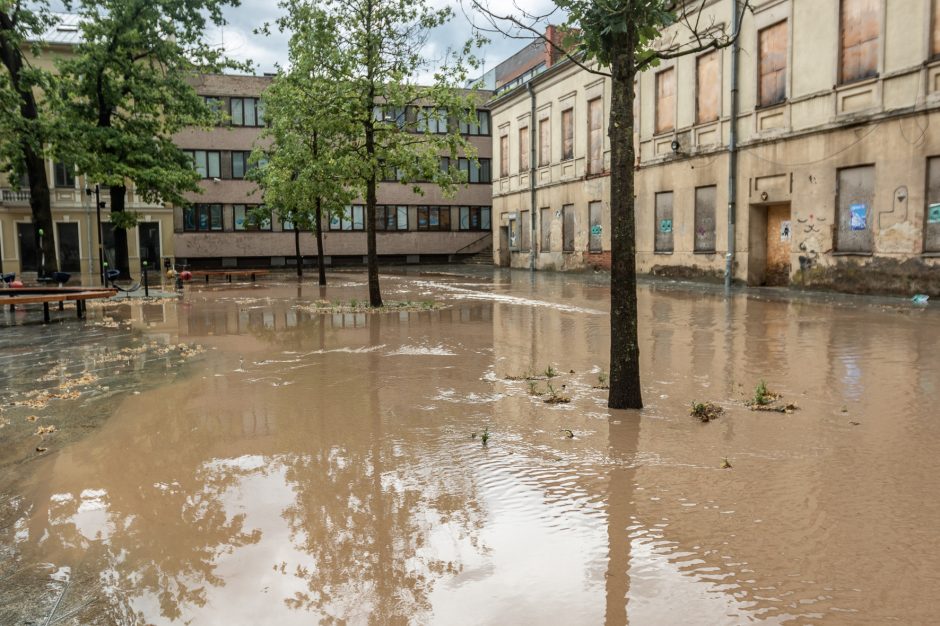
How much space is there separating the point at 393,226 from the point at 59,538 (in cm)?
4775

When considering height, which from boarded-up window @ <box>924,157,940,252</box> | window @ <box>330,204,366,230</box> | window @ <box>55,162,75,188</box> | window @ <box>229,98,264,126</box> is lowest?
boarded-up window @ <box>924,157,940,252</box>

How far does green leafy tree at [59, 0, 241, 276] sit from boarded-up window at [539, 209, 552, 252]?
1521cm

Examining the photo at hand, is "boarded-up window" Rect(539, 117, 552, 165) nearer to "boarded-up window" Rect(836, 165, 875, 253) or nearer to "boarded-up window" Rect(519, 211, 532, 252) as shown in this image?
"boarded-up window" Rect(519, 211, 532, 252)

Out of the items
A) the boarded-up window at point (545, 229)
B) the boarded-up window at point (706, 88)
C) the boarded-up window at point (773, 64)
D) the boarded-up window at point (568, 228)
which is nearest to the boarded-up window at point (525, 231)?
the boarded-up window at point (545, 229)

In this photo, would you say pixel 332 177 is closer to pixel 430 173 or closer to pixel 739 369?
pixel 430 173

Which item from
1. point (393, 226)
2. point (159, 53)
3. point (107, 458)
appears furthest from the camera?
point (393, 226)

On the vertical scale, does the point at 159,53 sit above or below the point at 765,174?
above

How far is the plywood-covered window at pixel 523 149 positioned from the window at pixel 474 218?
15.4m

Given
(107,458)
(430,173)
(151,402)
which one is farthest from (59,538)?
(430,173)

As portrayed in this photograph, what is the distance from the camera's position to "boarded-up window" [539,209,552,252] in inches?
1366

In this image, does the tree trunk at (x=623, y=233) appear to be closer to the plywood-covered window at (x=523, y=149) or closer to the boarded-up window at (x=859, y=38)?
the boarded-up window at (x=859, y=38)

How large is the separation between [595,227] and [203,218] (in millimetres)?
27858

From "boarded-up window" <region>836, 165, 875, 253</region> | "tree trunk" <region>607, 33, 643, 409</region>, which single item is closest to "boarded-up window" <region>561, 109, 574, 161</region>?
"boarded-up window" <region>836, 165, 875, 253</region>

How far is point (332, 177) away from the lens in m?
17.7
